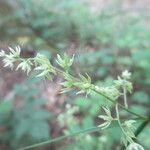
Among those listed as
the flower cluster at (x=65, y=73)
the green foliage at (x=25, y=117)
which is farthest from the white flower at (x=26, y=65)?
the green foliage at (x=25, y=117)

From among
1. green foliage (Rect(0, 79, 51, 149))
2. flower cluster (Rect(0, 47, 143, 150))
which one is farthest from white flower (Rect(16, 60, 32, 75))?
green foliage (Rect(0, 79, 51, 149))

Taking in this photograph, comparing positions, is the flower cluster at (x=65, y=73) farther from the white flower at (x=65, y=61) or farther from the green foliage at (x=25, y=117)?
the green foliage at (x=25, y=117)

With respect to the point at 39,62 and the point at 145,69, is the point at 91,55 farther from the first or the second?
the point at 39,62

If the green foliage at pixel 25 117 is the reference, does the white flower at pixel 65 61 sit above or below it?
above

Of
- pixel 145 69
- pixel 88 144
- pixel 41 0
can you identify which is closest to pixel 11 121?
pixel 88 144

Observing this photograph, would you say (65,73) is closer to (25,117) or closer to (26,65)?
(26,65)

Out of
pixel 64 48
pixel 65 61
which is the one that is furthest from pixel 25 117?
pixel 65 61

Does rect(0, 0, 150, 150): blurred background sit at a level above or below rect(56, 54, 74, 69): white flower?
below

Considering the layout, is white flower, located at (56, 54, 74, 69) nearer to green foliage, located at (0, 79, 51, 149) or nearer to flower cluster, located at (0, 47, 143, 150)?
flower cluster, located at (0, 47, 143, 150)
